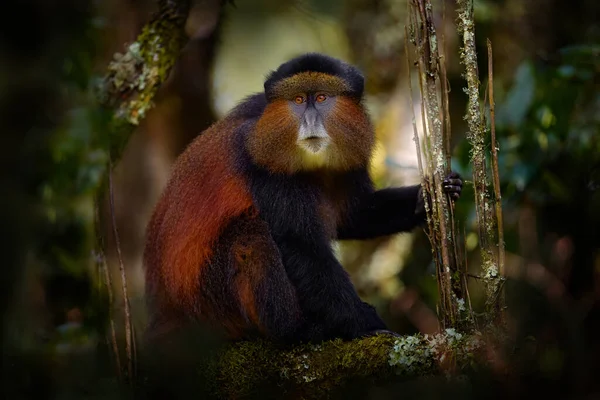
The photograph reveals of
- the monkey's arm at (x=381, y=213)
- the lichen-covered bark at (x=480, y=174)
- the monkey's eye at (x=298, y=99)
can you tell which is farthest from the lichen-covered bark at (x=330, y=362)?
the monkey's eye at (x=298, y=99)

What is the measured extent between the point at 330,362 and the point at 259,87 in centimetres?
670

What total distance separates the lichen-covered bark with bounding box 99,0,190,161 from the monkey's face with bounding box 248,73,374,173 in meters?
1.41

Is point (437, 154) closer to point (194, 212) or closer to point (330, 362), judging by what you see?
point (330, 362)

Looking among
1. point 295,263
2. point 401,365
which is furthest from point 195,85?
point 401,365

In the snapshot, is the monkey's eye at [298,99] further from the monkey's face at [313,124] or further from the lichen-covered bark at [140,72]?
the lichen-covered bark at [140,72]

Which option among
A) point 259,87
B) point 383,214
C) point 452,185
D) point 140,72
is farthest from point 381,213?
point 259,87

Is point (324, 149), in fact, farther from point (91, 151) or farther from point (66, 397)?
point (66, 397)

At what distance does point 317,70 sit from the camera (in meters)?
4.93

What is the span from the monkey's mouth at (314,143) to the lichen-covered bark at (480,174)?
52.4 inches

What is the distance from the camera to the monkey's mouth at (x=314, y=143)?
15.8 feet

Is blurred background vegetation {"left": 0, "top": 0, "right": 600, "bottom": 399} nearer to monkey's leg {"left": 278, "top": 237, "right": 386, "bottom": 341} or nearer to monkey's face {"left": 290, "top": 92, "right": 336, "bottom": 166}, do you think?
monkey's face {"left": 290, "top": 92, "right": 336, "bottom": 166}

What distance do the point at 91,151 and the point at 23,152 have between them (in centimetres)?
421

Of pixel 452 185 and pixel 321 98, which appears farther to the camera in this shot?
pixel 321 98

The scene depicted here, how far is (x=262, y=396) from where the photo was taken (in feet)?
7.35
